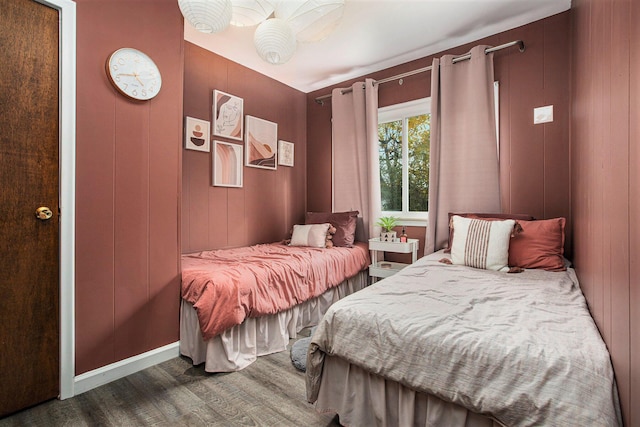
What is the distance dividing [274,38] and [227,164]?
1.56 metres

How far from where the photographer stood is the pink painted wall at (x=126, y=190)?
1727mm

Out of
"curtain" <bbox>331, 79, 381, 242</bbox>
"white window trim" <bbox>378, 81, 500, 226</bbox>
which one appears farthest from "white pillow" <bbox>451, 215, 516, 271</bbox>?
"curtain" <bbox>331, 79, 381, 242</bbox>

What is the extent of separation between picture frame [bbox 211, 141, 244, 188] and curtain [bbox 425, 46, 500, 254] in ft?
6.43

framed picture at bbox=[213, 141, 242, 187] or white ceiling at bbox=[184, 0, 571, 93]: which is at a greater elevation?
white ceiling at bbox=[184, 0, 571, 93]

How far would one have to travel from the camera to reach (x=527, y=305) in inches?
54.1

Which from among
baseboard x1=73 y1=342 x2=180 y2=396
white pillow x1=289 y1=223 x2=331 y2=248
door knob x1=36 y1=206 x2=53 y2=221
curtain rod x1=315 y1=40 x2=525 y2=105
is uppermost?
curtain rod x1=315 y1=40 x2=525 y2=105

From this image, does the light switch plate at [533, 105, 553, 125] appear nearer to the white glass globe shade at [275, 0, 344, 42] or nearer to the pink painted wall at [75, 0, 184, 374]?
the white glass globe shade at [275, 0, 344, 42]

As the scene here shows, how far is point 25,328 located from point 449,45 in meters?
3.80

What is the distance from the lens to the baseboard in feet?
5.63

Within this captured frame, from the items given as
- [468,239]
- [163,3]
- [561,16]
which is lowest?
[468,239]

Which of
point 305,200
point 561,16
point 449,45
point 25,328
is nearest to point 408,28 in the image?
point 449,45

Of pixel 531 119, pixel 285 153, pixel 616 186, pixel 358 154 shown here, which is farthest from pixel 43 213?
pixel 531 119

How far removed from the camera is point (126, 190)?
6.17 ft

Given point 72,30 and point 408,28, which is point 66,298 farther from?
point 408,28
